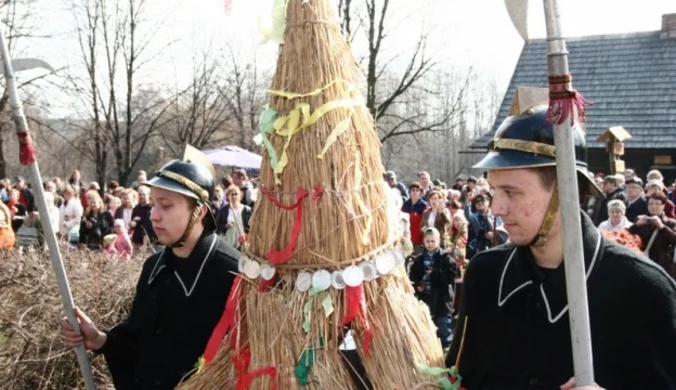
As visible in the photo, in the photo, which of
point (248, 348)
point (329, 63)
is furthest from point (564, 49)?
point (248, 348)

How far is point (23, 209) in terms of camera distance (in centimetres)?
1577

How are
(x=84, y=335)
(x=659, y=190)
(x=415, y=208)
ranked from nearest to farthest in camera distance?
(x=84, y=335) < (x=659, y=190) < (x=415, y=208)

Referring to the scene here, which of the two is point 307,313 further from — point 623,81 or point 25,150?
point 623,81

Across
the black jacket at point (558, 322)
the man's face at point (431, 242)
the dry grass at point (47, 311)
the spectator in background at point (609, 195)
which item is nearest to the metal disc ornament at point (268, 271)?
the black jacket at point (558, 322)

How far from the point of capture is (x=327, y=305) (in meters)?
2.98

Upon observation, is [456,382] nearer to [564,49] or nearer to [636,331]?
[636,331]

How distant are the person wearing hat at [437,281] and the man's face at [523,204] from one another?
231 inches

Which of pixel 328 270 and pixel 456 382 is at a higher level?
pixel 328 270

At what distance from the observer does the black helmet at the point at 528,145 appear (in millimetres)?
2469

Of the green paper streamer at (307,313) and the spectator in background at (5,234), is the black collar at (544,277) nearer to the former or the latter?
the green paper streamer at (307,313)

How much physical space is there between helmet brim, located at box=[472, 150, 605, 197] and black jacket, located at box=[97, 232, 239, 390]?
148 centimetres

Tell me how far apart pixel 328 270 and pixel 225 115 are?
26563 mm

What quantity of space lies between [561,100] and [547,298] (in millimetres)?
963

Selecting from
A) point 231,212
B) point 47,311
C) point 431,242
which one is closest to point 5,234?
point 231,212
